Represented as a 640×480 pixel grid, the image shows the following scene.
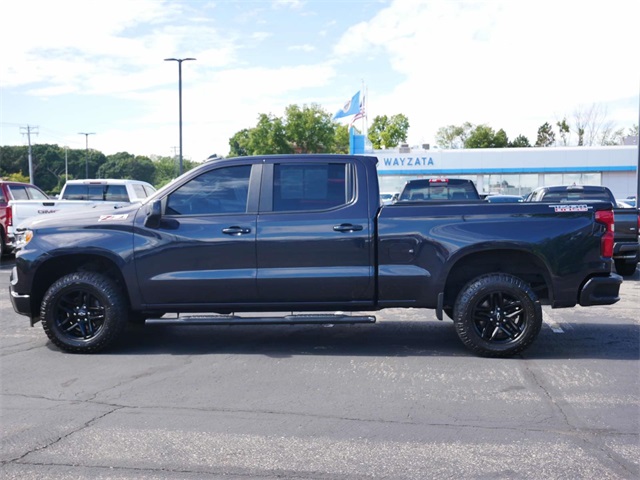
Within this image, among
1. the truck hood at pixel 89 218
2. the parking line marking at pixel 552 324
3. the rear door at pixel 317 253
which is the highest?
the truck hood at pixel 89 218

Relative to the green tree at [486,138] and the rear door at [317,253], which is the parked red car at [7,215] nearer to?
the rear door at [317,253]

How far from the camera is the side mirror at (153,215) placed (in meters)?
6.83

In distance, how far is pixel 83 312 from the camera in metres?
7.03

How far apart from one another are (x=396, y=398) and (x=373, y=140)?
89457 millimetres

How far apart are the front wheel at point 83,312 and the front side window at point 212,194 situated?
1035 mm

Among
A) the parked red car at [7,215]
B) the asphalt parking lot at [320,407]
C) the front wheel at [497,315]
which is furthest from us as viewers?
the parked red car at [7,215]

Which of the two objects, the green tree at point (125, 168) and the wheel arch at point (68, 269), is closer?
the wheel arch at point (68, 269)

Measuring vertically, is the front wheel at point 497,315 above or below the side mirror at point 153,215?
below

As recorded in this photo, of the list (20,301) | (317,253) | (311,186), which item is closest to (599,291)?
(317,253)

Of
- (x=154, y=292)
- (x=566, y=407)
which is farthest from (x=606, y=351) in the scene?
(x=154, y=292)

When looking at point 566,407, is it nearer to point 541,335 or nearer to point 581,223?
point 581,223

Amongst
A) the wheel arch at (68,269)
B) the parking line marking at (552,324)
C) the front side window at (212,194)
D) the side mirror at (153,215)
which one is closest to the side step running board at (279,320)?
the wheel arch at (68,269)

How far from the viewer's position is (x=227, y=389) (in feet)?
19.0

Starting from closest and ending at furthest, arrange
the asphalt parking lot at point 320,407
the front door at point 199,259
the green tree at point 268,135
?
the asphalt parking lot at point 320,407
the front door at point 199,259
the green tree at point 268,135
